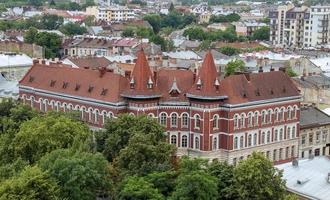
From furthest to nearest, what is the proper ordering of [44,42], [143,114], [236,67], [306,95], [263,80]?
1. [44,42]
2. [236,67]
3. [306,95]
4. [263,80]
5. [143,114]

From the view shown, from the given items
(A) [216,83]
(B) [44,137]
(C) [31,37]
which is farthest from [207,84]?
(C) [31,37]

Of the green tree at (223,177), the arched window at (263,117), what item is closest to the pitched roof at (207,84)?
the arched window at (263,117)

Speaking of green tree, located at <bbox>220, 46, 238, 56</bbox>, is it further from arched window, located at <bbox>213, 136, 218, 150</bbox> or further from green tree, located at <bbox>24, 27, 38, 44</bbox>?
arched window, located at <bbox>213, 136, 218, 150</bbox>

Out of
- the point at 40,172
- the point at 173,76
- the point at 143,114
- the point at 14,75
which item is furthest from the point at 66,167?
the point at 14,75

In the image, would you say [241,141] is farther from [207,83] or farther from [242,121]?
[207,83]

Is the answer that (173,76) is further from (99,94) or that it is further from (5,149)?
(5,149)

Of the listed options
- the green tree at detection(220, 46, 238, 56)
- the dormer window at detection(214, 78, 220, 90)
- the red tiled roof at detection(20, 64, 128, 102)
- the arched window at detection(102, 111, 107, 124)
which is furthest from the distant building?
the green tree at detection(220, 46, 238, 56)

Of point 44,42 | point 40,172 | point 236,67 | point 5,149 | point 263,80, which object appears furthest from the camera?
point 44,42
